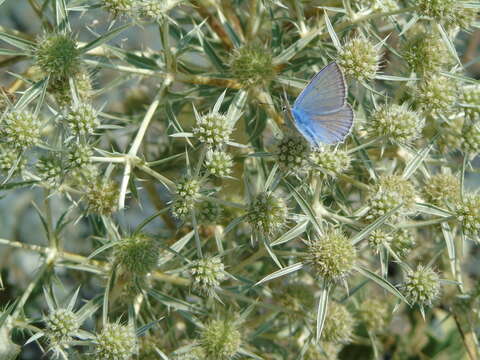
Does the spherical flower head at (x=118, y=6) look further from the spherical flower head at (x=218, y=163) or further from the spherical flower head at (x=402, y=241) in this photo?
the spherical flower head at (x=402, y=241)

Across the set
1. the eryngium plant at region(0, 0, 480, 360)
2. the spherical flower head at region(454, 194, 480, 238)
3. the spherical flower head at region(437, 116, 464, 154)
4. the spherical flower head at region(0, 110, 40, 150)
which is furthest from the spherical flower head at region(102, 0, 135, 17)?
the spherical flower head at region(454, 194, 480, 238)

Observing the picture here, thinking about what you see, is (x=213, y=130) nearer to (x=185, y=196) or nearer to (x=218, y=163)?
(x=218, y=163)

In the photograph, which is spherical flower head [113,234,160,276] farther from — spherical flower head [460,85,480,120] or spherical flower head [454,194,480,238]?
spherical flower head [460,85,480,120]

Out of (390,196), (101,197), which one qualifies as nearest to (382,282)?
(390,196)

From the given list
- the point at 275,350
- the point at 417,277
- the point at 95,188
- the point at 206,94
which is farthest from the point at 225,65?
the point at 275,350

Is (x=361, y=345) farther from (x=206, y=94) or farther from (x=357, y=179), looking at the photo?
(x=206, y=94)
